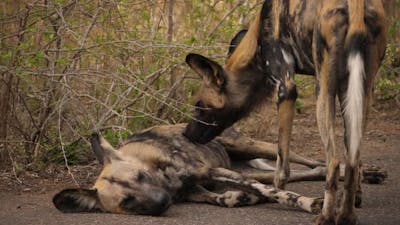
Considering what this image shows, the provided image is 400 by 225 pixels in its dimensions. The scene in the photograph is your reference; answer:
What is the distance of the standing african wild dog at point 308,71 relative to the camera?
13.9 ft

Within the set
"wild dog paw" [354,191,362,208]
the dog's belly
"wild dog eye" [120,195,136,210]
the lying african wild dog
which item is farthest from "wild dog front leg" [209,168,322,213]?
"wild dog eye" [120,195,136,210]

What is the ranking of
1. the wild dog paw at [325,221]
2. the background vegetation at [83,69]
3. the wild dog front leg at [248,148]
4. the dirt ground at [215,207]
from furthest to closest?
the wild dog front leg at [248,148]
the background vegetation at [83,69]
the dirt ground at [215,207]
the wild dog paw at [325,221]

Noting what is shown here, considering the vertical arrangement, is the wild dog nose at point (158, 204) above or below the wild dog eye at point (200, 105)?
below

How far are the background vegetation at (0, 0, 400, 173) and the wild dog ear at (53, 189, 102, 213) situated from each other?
1.72ft

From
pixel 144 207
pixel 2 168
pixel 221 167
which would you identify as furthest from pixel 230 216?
pixel 2 168

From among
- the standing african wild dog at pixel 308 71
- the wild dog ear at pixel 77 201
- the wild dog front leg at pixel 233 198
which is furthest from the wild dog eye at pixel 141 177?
the standing african wild dog at pixel 308 71

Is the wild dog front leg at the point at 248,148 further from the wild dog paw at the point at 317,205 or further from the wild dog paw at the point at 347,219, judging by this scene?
the wild dog paw at the point at 347,219

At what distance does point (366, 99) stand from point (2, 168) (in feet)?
9.91

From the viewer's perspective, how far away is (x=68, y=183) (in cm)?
604

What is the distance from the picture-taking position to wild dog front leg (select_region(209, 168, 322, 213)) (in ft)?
16.0

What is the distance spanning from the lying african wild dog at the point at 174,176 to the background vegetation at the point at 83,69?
0.66 ft

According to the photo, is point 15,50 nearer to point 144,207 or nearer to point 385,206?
point 144,207

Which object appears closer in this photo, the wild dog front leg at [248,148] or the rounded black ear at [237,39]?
the rounded black ear at [237,39]

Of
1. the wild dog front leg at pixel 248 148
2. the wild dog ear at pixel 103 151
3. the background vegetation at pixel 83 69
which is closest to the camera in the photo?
the wild dog ear at pixel 103 151
